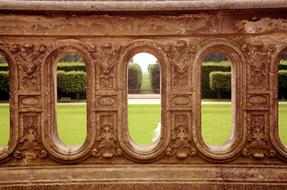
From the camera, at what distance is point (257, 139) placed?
5219mm

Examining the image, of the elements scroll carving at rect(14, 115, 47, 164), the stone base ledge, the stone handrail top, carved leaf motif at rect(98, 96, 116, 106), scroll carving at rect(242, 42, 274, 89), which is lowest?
the stone base ledge

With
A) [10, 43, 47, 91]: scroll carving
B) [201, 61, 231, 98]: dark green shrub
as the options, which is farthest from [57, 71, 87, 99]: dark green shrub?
[10, 43, 47, 91]: scroll carving

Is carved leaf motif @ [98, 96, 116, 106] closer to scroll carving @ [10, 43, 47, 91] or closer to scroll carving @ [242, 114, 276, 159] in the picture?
scroll carving @ [10, 43, 47, 91]

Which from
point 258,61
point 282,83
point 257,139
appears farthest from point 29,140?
point 282,83

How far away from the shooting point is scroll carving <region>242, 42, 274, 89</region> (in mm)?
5133

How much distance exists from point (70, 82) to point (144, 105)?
5050mm

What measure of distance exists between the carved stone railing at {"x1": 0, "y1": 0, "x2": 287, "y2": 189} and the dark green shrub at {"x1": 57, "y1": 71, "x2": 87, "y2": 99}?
47.0 feet

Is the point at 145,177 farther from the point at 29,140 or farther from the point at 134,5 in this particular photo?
the point at 134,5

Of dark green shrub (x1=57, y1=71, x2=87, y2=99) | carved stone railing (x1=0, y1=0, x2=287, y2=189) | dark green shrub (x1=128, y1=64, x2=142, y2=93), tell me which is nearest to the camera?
carved stone railing (x1=0, y1=0, x2=287, y2=189)

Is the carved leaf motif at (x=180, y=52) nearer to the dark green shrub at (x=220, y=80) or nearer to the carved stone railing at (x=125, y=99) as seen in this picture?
the carved stone railing at (x=125, y=99)

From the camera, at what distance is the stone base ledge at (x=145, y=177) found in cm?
512

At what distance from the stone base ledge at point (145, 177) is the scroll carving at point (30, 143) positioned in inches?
8.2

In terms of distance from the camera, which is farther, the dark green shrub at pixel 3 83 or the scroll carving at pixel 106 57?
the dark green shrub at pixel 3 83

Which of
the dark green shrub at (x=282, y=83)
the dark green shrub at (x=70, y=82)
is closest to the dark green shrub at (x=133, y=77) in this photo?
the dark green shrub at (x=70, y=82)
